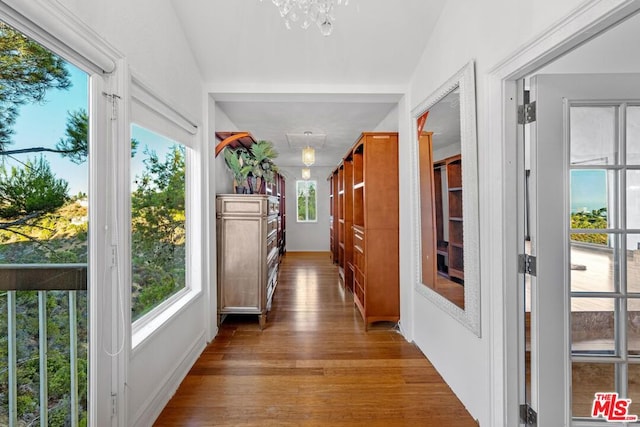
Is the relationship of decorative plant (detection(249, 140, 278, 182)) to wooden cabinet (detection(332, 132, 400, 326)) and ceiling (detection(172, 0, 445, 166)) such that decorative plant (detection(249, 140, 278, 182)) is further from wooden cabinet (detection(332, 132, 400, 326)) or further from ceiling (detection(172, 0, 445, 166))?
wooden cabinet (detection(332, 132, 400, 326))

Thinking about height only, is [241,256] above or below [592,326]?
above

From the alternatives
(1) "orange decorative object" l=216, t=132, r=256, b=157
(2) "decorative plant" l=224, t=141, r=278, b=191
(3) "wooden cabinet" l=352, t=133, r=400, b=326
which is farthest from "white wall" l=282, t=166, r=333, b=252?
(3) "wooden cabinet" l=352, t=133, r=400, b=326

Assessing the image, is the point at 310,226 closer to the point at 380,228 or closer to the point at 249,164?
the point at 249,164

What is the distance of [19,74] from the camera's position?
1085 millimetres

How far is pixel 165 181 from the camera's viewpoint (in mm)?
2326

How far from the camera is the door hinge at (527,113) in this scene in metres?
1.54

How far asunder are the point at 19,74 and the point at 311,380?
7.89 ft

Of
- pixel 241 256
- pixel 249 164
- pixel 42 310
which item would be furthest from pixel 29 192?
pixel 249 164

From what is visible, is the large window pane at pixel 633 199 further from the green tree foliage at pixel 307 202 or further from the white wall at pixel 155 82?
the green tree foliage at pixel 307 202

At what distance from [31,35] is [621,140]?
259 cm

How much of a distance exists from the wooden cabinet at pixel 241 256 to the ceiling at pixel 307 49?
1158mm

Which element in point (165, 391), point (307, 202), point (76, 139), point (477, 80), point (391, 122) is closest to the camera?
point (76, 139)

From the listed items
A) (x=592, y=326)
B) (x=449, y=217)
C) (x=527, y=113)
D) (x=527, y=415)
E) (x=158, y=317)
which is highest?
(x=527, y=113)

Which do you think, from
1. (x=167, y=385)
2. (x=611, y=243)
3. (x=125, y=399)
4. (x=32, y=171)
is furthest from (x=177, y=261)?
(x=611, y=243)
